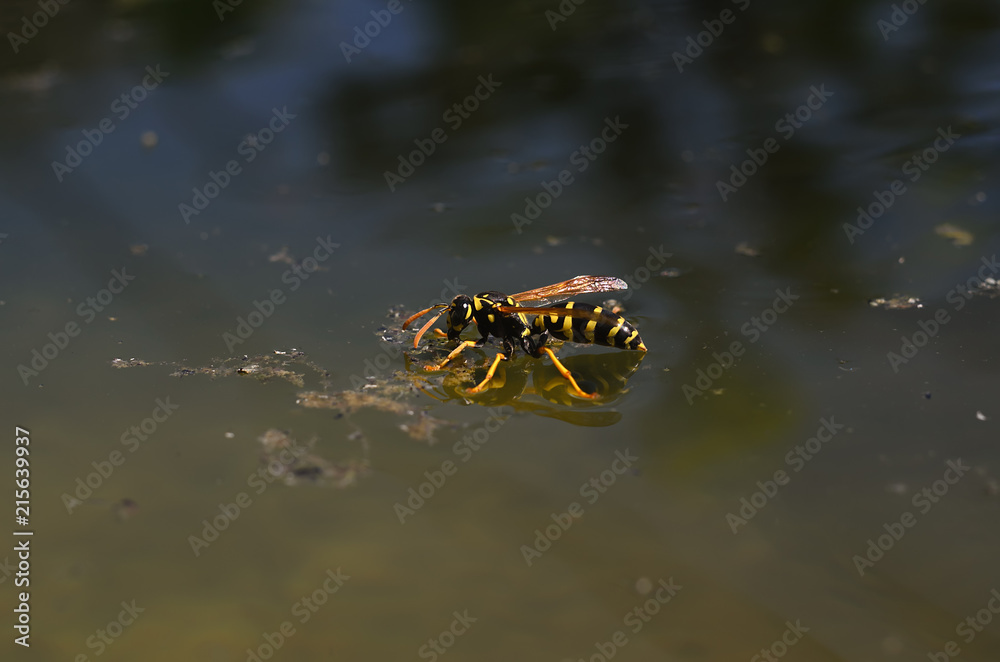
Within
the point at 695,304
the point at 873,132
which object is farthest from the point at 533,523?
the point at 873,132

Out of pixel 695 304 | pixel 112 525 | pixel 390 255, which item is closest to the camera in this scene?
pixel 112 525

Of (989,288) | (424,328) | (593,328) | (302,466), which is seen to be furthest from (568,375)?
(989,288)

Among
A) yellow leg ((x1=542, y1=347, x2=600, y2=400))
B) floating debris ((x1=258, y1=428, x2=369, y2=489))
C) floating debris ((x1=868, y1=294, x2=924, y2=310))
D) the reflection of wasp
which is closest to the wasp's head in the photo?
the reflection of wasp

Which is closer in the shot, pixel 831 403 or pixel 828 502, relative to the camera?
pixel 828 502

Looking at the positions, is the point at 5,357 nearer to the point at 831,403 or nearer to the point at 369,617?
the point at 369,617

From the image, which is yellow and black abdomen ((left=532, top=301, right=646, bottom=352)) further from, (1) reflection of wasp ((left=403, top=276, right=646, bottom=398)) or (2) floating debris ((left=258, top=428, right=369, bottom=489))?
(2) floating debris ((left=258, top=428, right=369, bottom=489))

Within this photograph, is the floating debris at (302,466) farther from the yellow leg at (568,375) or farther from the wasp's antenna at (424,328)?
the yellow leg at (568,375)
